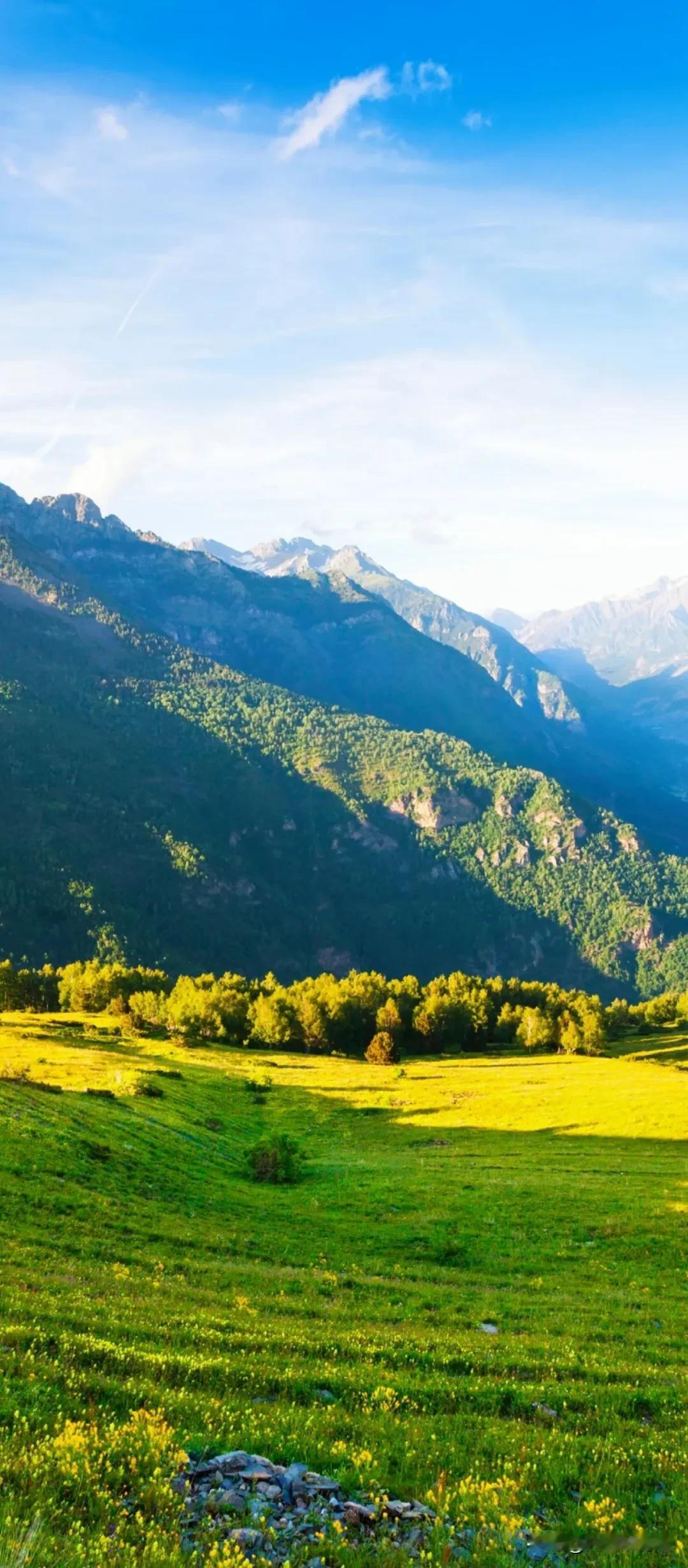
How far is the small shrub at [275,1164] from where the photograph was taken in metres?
47.5

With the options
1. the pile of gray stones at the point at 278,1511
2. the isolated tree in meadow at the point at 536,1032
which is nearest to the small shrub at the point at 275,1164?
the pile of gray stones at the point at 278,1511

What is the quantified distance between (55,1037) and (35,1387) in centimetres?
9505

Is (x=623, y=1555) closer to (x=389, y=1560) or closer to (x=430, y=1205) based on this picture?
(x=389, y=1560)

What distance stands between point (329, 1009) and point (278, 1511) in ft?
447

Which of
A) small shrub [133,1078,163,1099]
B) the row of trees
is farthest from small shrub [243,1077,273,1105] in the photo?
the row of trees

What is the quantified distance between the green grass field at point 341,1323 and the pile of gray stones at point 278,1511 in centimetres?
29

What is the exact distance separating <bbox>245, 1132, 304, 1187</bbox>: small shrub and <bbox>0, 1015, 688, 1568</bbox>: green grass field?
3.52ft

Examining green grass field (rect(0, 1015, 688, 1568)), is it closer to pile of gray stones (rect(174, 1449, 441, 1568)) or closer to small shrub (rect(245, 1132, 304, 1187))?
pile of gray stones (rect(174, 1449, 441, 1568))

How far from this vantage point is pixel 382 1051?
125 m

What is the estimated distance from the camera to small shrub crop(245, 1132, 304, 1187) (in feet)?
156

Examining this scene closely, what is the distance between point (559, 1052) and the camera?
142125 mm

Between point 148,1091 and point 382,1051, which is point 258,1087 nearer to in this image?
point 148,1091

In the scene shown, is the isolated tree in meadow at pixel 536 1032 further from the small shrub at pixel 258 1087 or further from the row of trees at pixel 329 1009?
the small shrub at pixel 258 1087

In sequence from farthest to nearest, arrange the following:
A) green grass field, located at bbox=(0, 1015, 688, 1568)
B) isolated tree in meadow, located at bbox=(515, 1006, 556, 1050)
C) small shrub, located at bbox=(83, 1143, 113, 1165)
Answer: isolated tree in meadow, located at bbox=(515, 1006, 556, 1050) → small shrub, located at bbox=(83, 1143, 113, 1165) → green grass field, located at bbox=(0, 1015, 688, 1568)
